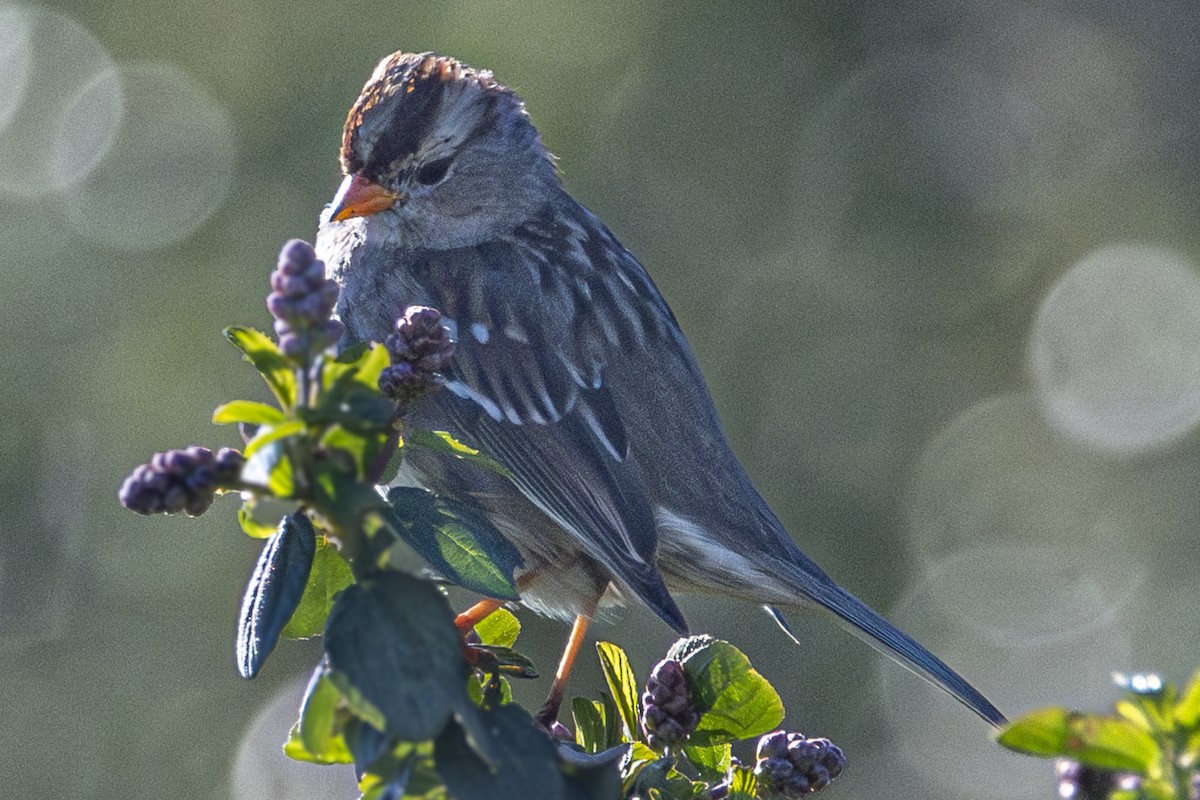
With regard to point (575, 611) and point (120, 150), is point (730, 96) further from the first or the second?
point (575, 611)

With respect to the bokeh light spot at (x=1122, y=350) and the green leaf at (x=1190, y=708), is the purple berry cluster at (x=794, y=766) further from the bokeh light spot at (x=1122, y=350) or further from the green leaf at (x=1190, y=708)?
the bokeh light spot at (x=1122, y=350)

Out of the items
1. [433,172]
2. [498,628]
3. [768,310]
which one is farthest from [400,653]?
[768,310]

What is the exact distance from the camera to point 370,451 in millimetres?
1731

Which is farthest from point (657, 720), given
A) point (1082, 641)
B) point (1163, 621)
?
point (1082, 641)

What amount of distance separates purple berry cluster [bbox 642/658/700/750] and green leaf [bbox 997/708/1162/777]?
899 mm

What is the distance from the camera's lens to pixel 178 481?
173 centimetres

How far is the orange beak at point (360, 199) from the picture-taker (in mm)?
4066

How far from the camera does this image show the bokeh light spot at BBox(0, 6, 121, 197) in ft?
23.4

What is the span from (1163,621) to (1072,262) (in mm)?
1619

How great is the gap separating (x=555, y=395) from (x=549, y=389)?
21 mm

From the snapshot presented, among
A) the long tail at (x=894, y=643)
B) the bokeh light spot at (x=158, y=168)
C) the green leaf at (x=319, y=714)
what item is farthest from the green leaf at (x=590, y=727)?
the bokeh light spot at (x=158, y=168)

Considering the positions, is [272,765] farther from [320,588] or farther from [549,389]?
[320,588]

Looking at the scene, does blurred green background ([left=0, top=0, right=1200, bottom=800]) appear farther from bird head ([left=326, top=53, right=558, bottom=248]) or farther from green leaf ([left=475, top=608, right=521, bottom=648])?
green leaf ([left=475, top=608, right=521, bottom=648])

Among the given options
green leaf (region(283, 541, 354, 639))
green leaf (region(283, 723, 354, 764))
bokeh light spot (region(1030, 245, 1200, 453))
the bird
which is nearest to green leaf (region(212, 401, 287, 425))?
green leaf (region(283, 723, 354, 764))
